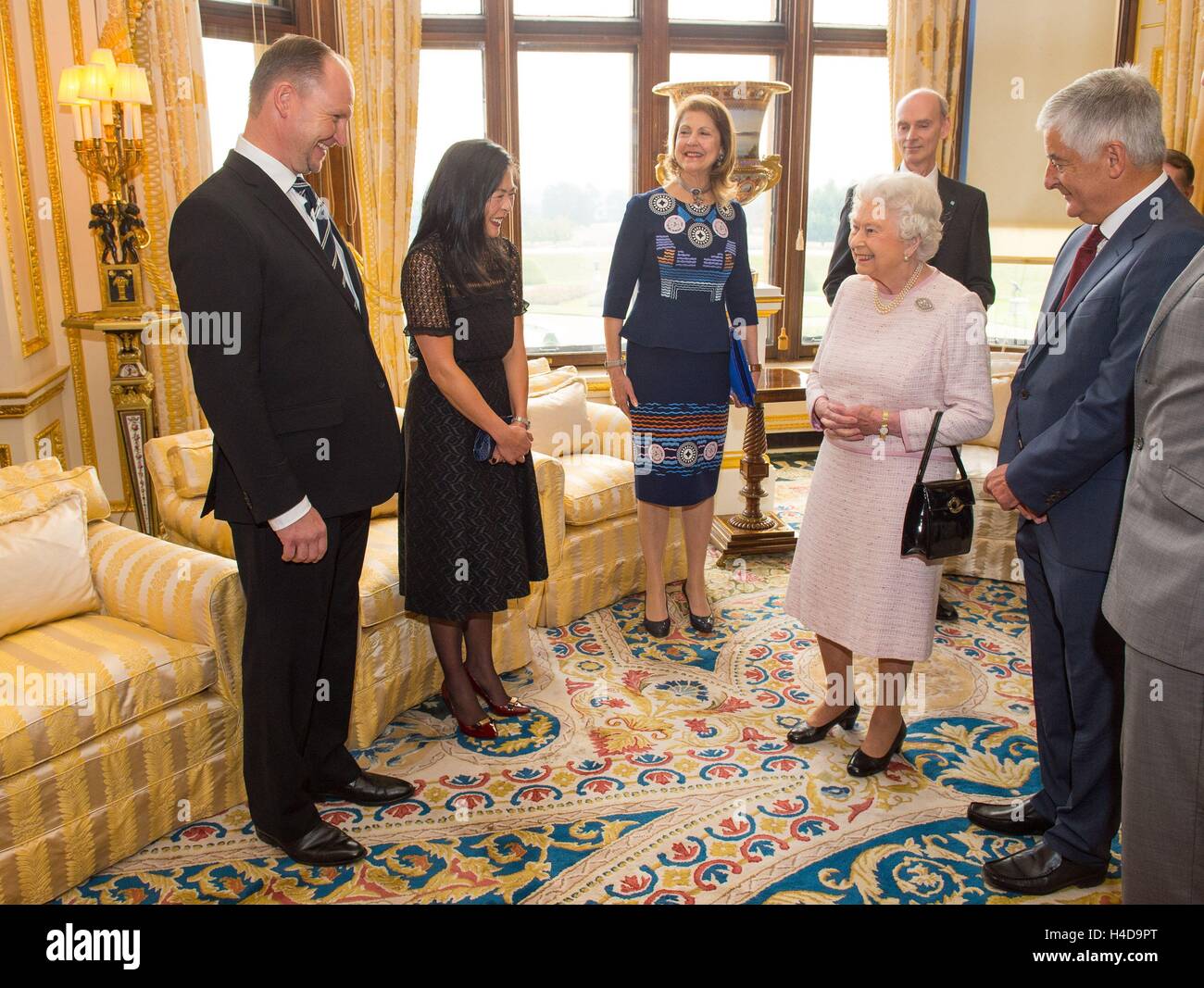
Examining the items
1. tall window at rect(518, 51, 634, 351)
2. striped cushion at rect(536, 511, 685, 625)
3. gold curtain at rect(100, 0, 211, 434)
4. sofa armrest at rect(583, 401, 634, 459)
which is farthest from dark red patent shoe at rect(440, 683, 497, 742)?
tall window at rect(518, 51, 634, 351)

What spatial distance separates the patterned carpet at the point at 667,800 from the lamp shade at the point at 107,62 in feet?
8.95

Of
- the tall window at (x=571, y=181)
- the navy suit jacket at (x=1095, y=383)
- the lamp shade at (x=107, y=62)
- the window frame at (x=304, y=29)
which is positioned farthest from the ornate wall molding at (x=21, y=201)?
the navy suit jacket at (x=1095, y=383)

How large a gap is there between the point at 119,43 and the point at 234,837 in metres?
3.58

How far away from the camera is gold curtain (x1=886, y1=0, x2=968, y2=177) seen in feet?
20.7

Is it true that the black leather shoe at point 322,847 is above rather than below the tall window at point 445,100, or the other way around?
below

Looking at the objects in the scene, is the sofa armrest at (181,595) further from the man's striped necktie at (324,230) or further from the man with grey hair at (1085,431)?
the man with grey hair at (1085,431)

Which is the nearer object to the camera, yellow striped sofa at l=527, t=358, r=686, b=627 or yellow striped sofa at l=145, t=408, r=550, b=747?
yellow striped sofa at l=145, t=408, r=550, b=747

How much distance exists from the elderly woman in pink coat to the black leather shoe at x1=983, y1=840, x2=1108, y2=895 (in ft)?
1.79

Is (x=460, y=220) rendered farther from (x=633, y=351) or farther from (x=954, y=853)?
(x=954, y=853)

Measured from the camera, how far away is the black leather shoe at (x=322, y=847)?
251 centimetres

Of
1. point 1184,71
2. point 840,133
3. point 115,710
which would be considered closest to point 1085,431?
point 115,710

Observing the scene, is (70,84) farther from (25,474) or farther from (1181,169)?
(1181,169)

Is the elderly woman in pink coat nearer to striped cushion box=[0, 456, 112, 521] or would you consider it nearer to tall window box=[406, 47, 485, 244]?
striped cushion box=[0, 456, 112, 521]

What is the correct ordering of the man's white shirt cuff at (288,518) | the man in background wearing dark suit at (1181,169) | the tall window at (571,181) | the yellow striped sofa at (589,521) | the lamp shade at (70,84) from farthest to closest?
the tall window at (571,181) → the lamp shade at (70,84) → the yellow striped sofa at (589,521) → the man in background wearing dark suit at (1181,169) → the man's white shirt cuff at (288,518)
